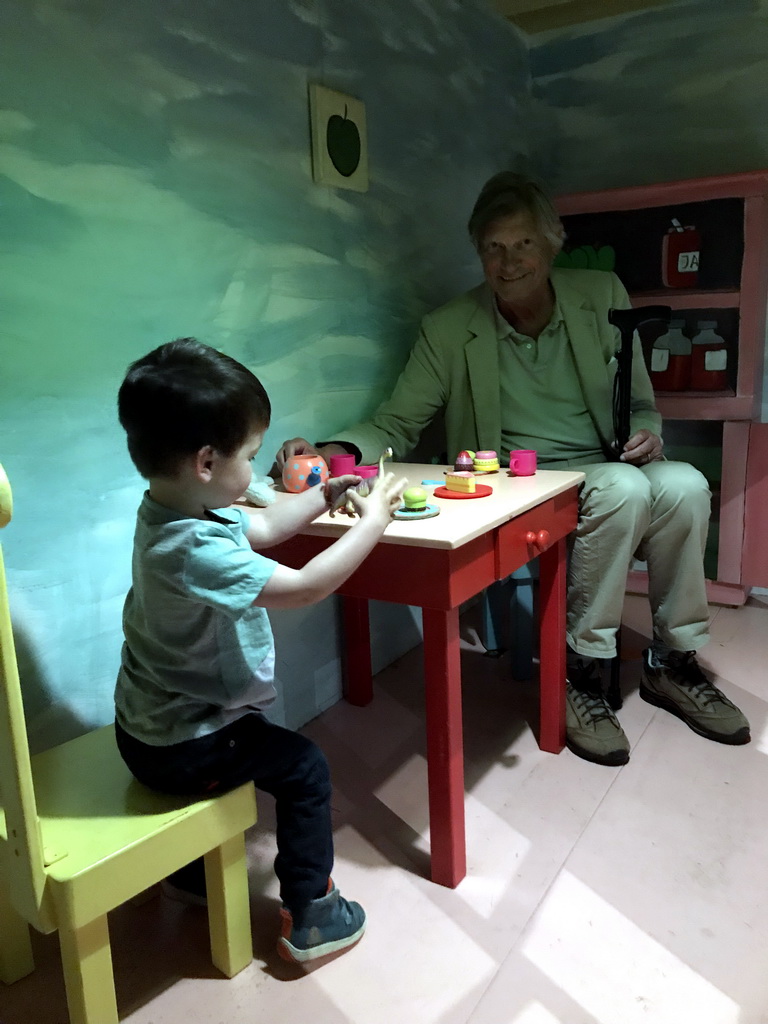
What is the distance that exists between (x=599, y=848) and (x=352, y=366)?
1.15 metres

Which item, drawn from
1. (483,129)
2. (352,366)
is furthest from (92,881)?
(483,129)

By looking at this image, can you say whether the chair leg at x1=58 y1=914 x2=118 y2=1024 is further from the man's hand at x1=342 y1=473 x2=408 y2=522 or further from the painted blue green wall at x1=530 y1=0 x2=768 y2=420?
the painted blue green wall at x1=530 y1=0 x2=768 y2=420

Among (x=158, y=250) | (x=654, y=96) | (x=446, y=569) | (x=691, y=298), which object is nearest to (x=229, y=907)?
(x=446, y=569)

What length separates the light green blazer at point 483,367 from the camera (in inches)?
75.0

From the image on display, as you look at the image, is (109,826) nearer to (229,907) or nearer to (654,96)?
(229,907)

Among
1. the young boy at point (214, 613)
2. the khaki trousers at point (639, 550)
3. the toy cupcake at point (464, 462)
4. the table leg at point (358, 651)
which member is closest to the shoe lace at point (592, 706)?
the khaki trousers at point (639, 550)

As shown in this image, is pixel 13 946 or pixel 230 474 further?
pixel 13 946

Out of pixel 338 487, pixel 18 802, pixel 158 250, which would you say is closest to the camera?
pixel 18 802

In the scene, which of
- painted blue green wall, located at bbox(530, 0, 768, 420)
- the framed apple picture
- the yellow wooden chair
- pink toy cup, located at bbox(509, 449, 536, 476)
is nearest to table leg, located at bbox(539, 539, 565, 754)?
pink toy cup, located at bbox(509, 449, 536, 476)

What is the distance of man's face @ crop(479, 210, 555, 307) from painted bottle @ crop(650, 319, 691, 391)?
0.72 m

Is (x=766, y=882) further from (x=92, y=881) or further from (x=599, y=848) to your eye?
(x=92, y=881)

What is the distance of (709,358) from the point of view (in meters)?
2.38

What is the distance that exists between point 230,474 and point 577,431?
47.1 inches

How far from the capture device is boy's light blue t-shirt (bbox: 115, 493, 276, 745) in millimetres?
935
